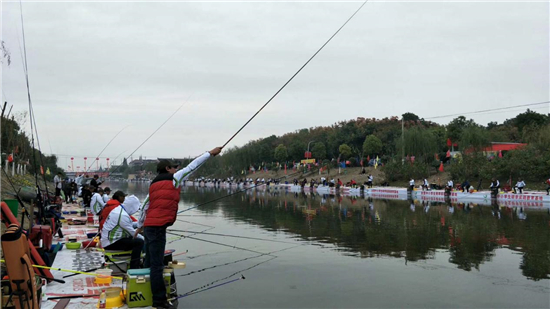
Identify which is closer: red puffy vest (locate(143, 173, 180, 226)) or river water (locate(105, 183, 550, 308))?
red puffy vest (locate(143, 173, 180, 226))

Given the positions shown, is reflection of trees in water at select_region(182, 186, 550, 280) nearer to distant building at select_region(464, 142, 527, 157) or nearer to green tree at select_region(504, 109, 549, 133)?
distant building at select_region(464, 142, 527, 157)

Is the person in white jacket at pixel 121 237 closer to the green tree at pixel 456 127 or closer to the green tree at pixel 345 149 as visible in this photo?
the green tree at pixel 456 127

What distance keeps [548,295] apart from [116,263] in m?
6.69

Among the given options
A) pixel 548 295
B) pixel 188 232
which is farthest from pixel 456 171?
pixel 548 295

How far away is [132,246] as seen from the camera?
759cm

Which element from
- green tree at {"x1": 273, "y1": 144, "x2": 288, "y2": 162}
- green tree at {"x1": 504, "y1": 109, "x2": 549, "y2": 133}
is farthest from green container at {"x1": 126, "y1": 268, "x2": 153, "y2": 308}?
green tree at {"x1": 273, "y1": 144, "x2": 288, "y2": 162}

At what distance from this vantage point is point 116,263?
8.00m

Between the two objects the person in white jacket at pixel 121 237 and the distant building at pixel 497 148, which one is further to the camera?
the distant building at pixel 497 148

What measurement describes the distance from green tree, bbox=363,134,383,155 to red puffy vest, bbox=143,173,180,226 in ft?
202

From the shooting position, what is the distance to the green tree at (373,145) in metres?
65.8

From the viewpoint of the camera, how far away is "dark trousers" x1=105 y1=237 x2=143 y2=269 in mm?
7504

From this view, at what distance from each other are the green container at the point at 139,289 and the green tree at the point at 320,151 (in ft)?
231

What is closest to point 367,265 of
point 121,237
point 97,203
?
point 121,237

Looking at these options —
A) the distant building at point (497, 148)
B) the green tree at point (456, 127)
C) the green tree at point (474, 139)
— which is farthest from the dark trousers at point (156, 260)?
the green tree at point (456, 127)
